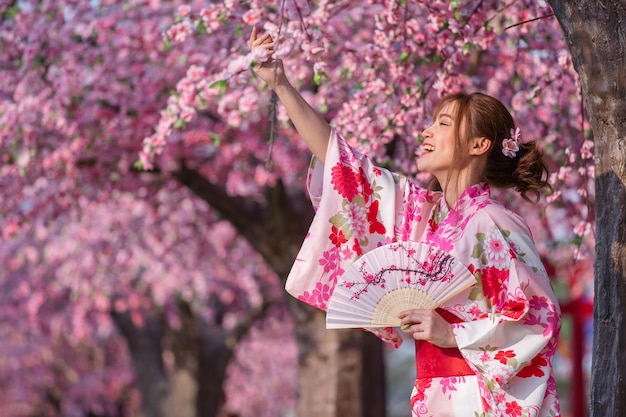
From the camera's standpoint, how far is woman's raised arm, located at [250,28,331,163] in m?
3.60

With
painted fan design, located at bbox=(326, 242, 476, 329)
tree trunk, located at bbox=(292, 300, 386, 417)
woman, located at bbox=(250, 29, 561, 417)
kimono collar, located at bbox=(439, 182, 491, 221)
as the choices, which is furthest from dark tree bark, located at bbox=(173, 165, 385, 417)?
painted fan design, located at bbox=(326, 242, 476, 329)

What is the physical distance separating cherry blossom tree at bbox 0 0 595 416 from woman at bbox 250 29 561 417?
59 cm

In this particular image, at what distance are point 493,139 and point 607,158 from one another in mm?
401

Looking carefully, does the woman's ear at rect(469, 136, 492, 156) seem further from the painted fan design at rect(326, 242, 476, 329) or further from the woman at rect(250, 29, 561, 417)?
the painted fan design at rect(326, 242, 476, 329)

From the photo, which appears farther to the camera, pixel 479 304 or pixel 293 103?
pixel 293 103

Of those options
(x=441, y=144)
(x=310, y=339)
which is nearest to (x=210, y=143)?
(x=310, y=339)

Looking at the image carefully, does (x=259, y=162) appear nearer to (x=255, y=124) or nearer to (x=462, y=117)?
(x=255, y=124)

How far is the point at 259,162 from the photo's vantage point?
31.1ft

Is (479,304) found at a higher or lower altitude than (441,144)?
lower

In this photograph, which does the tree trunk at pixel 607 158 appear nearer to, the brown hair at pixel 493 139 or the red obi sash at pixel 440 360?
the brown hair at pixel 493 139

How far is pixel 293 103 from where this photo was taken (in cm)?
360

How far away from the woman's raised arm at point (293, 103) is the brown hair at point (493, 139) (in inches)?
16.5

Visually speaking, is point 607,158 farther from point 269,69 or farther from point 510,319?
point 269,69

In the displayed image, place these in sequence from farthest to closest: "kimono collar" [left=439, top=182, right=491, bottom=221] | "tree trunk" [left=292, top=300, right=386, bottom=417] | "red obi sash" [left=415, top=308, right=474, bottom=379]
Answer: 1. "tree trunk" [left=292, top=300, right=386, bottom=417]
2. "kimono collar" [left=439, top=182, right=491, bottom=221]
3. "red obi sash" [left=415, top=308, right=474, bottom=379]
